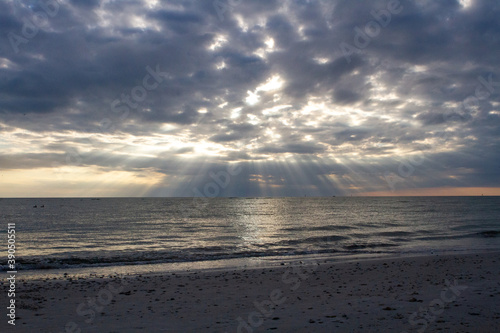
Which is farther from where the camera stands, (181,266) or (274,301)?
(181,266)

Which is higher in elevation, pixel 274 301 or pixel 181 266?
pixel 274 301

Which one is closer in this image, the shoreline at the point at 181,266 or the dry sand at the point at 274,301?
the dry sand at the point at 274,301

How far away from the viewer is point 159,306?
11953 mm

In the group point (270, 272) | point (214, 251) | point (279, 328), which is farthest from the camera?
point (214, 251)

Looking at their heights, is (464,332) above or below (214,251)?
above

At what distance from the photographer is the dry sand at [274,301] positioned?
30.9ft

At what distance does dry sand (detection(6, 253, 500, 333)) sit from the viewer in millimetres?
9422

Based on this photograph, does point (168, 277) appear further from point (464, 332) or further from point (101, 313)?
point (464, 332)

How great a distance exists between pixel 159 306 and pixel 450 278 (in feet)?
48.4

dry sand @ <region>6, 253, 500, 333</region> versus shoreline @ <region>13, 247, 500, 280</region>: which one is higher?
dry sand @ <region>6, 253, 500, 333</region>

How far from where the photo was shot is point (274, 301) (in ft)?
40.7

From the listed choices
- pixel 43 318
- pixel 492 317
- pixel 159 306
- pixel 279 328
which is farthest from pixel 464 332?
pixel 43 318

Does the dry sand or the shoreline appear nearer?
the dry sand

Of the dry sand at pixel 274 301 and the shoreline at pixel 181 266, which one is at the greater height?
the dry sand at pixel 274 301
